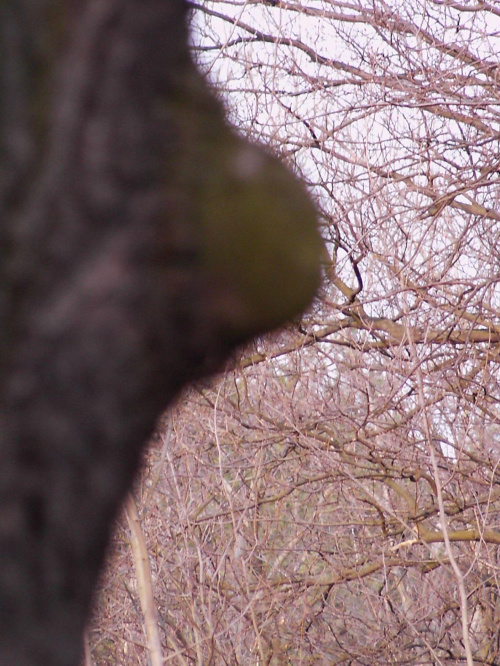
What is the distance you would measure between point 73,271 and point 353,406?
4.34 metres

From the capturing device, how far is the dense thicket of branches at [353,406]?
4.75 meters

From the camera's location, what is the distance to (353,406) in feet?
16.1

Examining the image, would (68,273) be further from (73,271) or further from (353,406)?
(353,406)

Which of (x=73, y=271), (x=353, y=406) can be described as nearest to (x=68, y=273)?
(x=73, y=271)

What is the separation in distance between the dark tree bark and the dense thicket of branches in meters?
3.87

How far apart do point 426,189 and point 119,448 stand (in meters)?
4.14

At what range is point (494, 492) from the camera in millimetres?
4844

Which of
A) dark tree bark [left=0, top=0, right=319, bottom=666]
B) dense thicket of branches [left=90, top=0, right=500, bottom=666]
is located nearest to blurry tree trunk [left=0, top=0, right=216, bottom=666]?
dark tree bark [left=0, top=0, right=319, bottom=666]

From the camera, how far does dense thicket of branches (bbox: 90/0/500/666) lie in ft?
15.6

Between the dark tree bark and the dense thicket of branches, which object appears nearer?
the dark tree bark

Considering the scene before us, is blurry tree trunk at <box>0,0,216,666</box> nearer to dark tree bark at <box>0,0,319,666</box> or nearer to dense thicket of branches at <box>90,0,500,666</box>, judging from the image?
dark tree bark at <box>0,0,319,666</box>

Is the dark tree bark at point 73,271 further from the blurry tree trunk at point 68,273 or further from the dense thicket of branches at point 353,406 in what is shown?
the dense thicket of branches at point 353,406

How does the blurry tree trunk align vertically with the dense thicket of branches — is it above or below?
below

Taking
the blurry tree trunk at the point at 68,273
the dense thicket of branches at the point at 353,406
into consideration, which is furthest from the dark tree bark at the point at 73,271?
the dense thicket of branches at the point at 353,406
